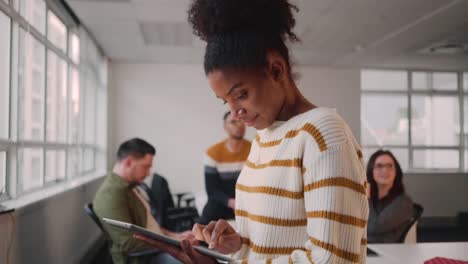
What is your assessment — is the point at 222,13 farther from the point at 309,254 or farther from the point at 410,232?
the point at 410,232

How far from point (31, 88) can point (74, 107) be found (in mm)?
1285

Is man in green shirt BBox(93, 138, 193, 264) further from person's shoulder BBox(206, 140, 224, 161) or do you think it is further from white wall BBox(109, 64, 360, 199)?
white wall BBox(109, 64, 360, 199)

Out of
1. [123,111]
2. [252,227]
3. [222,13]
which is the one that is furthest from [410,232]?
[123,111]

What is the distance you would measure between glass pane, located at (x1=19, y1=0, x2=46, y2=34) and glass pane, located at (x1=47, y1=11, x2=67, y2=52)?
0.49 ft

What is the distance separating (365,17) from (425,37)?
4.44 feet

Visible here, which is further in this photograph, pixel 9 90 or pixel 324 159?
pixel 9 90

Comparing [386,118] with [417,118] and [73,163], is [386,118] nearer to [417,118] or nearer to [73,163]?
[417,118]

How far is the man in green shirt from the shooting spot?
255cm

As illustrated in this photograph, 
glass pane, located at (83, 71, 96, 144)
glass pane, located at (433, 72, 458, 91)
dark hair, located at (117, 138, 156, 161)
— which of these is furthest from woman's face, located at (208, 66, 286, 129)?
glass pane, located at (433, 72, 458, 91)

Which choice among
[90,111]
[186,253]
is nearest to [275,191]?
[186,253]

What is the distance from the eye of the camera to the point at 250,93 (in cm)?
84

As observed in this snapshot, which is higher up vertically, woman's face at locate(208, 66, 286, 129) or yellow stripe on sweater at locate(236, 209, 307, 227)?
woman's face at locate(208, 66, 286, 129)

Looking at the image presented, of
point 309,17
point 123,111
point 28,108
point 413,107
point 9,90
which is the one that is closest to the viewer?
point 9,90

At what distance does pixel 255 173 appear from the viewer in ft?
2.97
